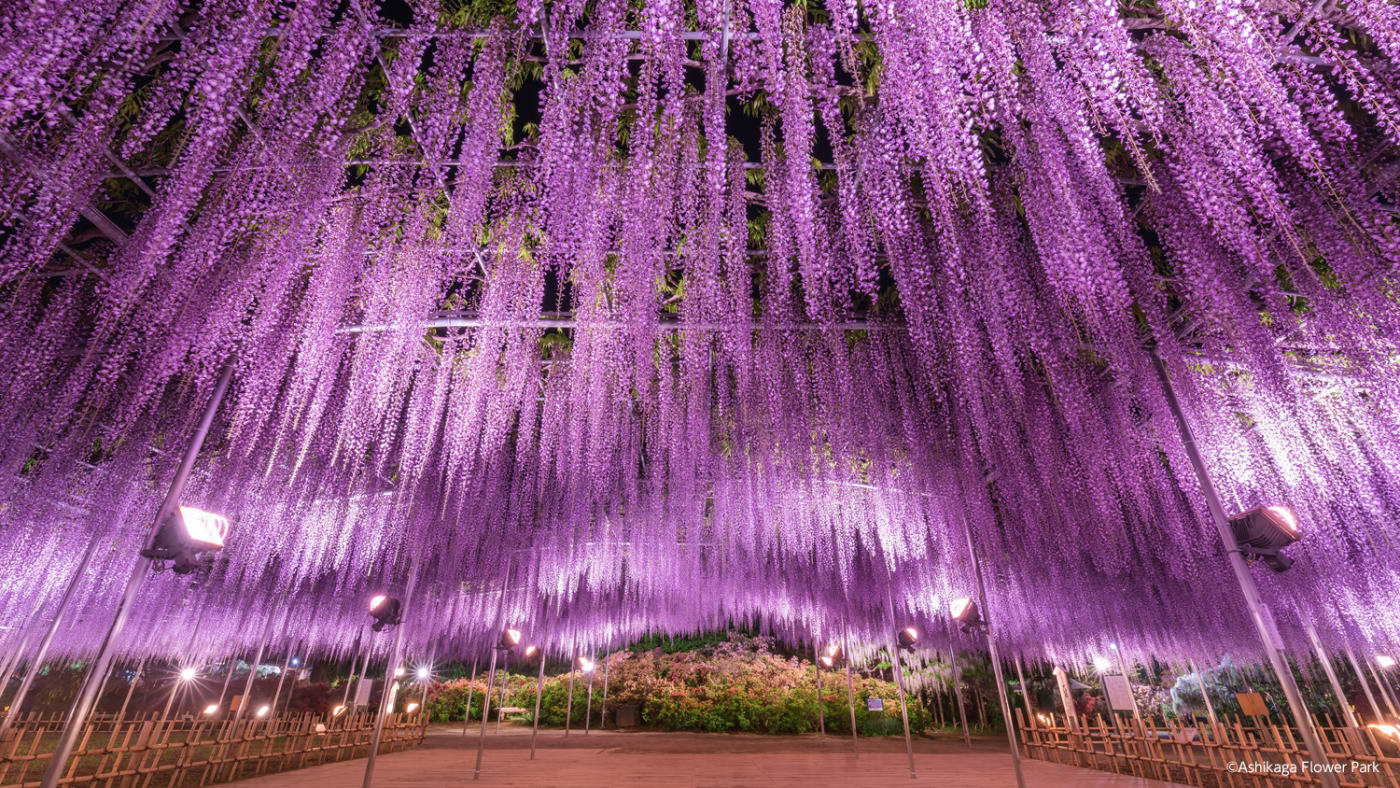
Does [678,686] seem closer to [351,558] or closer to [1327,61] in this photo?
[351,558]

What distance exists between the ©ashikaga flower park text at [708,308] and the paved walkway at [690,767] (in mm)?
193

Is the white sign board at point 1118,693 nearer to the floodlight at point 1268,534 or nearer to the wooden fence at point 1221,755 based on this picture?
the wooden fence at point 1221,755

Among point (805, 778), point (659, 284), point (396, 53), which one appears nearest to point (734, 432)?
point (659, 284)

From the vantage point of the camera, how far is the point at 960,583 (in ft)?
44.5

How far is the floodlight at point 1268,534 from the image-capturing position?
14.9 feet

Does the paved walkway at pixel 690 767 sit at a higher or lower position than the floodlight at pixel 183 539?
lower

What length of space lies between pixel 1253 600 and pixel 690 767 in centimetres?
709

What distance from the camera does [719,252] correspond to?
5.18 meters

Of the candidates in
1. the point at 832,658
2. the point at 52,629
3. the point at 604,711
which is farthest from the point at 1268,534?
the point at 604,711

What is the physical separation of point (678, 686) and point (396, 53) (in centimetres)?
1711

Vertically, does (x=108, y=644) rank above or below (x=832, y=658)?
below

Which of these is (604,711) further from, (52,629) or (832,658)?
(52,629)

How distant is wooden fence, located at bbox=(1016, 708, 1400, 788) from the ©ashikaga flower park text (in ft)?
0.27

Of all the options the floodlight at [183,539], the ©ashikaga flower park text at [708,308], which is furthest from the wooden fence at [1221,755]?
the floodlight at [183,539]
